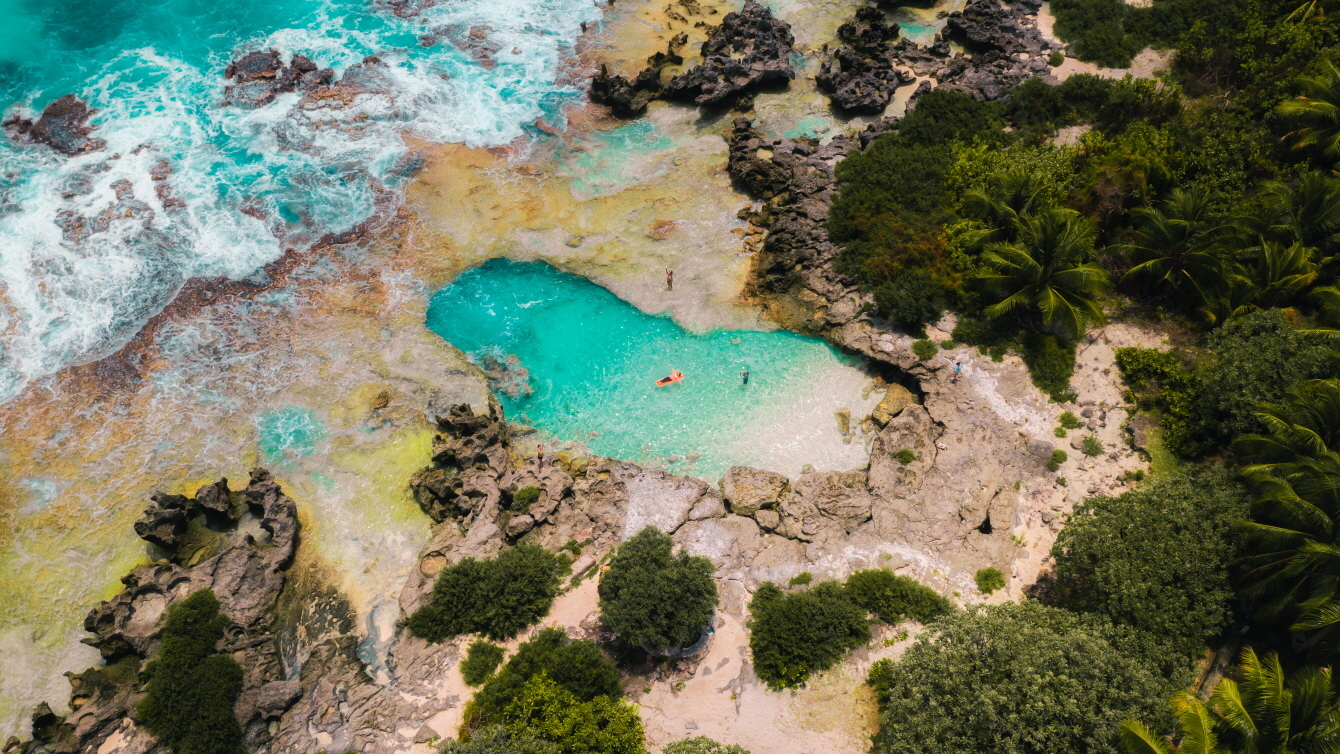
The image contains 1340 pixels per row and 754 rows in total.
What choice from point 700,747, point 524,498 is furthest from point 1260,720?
point 524,498

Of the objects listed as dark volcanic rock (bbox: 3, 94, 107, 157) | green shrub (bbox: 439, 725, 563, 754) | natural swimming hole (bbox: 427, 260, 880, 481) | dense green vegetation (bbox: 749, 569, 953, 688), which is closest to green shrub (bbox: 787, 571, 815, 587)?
dense green vegetation (bbox: 749, 569, 953, 688)

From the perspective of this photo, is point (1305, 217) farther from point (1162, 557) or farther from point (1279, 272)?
point (1162, 557)

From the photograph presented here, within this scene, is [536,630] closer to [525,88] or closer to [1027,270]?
[1027,270]

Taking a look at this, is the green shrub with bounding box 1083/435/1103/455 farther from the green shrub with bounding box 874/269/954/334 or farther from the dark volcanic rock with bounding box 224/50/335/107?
the dark volcanic rock with bounding box 224/50/335/107

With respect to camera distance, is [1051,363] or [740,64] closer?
[1051,363]

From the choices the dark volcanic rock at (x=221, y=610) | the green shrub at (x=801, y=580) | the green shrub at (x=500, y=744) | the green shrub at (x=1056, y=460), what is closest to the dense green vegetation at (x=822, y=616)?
the green shrub at (x=801, y=580)

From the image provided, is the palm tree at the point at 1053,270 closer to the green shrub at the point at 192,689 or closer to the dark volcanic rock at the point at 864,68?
the dark volcanic rock at the point at 864,68
